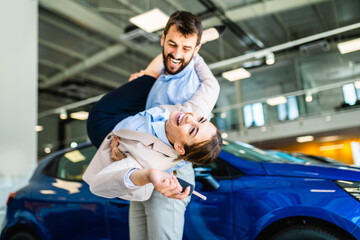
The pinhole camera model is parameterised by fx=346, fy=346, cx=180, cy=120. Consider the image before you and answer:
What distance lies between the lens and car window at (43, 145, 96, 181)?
8.27 ft

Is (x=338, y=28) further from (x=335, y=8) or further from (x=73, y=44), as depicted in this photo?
(x=73, y=44)

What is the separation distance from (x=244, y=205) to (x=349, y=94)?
8.43 meters

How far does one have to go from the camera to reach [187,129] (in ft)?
3.72

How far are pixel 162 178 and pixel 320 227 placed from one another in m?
1.13

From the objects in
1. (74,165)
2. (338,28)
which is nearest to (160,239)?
(74,165)

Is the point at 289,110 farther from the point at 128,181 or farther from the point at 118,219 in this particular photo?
the point at 128,181

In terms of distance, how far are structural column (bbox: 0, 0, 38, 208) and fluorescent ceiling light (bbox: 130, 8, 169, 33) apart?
2.12m

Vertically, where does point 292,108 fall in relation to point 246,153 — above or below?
above

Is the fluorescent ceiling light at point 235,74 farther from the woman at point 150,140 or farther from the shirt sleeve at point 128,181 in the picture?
the shirt sleeve at point 128,181

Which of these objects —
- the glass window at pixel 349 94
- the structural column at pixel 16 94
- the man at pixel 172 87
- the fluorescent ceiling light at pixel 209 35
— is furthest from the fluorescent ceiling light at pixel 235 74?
the man at pixel 172 87

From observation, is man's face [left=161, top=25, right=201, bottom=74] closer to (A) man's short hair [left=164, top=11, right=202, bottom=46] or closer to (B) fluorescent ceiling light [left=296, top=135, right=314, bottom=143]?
(A) man's short hair [left=164, top=11, right=202, bottom=46]

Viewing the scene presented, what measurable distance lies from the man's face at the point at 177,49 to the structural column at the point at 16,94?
5027 millimetres

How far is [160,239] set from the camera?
4.57 feet

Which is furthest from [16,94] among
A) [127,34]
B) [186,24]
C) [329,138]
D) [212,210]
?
[329,138]
